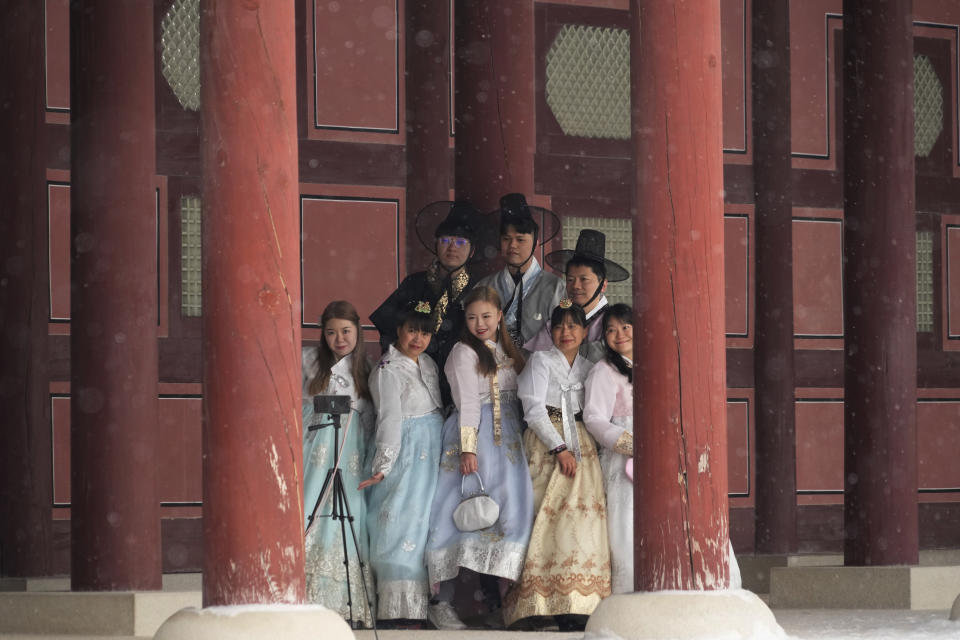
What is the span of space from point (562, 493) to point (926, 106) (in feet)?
20.1

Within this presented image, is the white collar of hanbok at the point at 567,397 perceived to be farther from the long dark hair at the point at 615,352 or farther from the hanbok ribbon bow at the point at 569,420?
the long dark hair at the point at 615,352

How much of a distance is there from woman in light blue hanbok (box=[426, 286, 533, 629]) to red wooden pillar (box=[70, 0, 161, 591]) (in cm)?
120

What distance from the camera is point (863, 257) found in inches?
340

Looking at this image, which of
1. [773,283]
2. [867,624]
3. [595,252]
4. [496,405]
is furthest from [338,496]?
[773,283]

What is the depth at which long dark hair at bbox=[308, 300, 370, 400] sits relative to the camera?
721 centimetres

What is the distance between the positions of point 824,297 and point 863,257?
3.21 metres

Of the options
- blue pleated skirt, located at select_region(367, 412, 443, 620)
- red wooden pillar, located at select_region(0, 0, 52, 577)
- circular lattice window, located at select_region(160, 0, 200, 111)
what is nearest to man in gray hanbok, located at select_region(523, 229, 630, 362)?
blue pleated skirt, located at select_region(367, 412, 443, 620)

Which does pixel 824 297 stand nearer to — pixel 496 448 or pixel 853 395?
pixel 853 395

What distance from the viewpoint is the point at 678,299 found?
5.85m

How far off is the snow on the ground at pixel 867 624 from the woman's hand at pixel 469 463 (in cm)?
139

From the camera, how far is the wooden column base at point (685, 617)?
5.62 metres

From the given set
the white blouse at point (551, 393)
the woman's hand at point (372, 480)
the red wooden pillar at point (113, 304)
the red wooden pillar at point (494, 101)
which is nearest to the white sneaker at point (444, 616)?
the woman's hand at point (372, 480)

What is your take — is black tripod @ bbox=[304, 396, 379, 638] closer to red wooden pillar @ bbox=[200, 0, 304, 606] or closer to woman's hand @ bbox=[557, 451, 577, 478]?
woman's hand @ bbox=[557, 451, 577, 478]

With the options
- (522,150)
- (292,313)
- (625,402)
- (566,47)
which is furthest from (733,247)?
(292,313)
